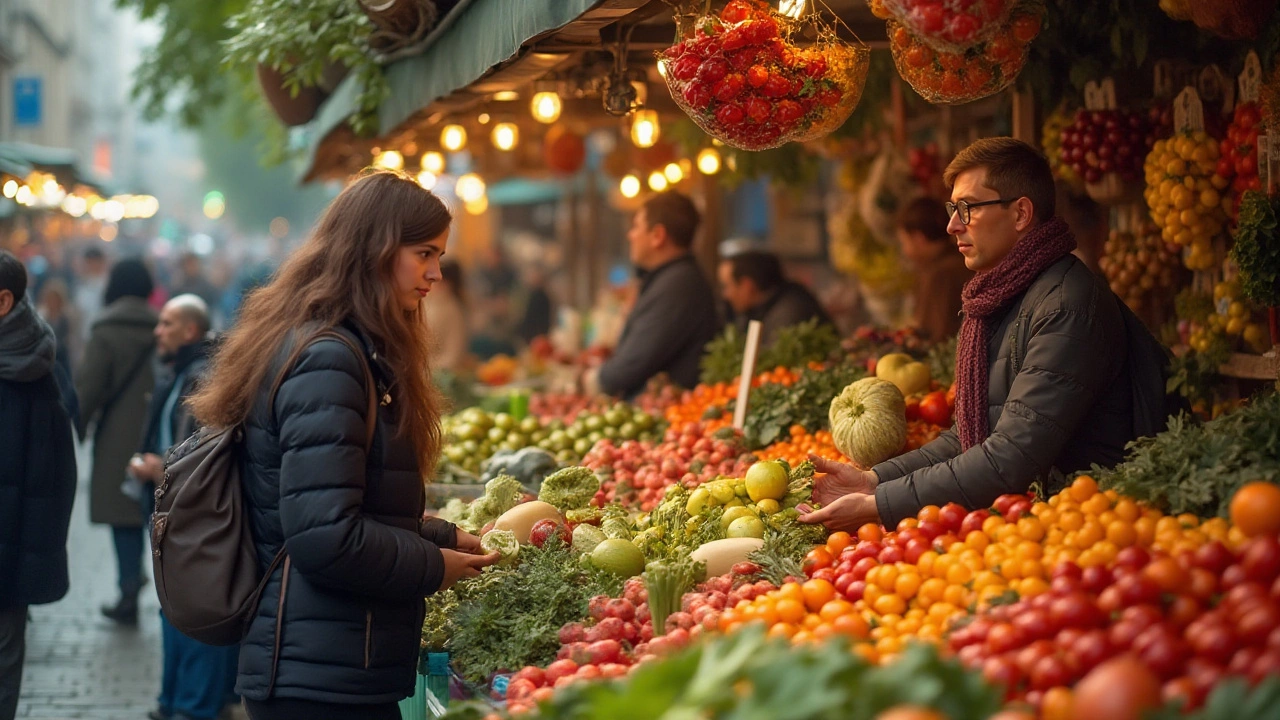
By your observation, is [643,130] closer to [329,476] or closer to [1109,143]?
[1109,143]

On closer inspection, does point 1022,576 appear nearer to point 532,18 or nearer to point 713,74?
point 713,74

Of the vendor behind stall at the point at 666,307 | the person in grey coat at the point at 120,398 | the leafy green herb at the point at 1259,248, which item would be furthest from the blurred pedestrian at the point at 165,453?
the leafy green herb at the point at 1259,248

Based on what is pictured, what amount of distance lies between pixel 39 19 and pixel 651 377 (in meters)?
32.3

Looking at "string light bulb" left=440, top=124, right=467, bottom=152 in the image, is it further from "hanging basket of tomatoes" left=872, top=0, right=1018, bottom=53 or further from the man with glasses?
"hanging basket of tomatoes" left=872, top=0, right=1018, bottom=53

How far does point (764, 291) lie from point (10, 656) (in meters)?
5.27

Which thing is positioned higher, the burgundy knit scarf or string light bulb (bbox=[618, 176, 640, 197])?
string light bulb (bbox=[618, 176, 640, 197])

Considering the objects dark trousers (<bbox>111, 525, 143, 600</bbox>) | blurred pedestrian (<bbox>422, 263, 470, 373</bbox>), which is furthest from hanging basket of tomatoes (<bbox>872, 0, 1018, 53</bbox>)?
blurred pedestrian (<bbox>422, 263, 470, 373</bbox>)

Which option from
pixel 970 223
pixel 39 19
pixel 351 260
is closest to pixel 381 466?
pixel 351 260

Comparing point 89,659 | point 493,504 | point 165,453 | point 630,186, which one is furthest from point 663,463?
point 630,186

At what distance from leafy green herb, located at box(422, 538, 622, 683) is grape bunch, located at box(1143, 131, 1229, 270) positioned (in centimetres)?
301

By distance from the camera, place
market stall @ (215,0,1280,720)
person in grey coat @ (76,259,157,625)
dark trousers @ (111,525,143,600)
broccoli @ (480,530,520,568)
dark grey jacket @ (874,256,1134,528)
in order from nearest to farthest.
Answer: market stall @ (215,0,1280,720) < dark grey jacket @ (874,256,1134,528) < broccoli @ (480,530,520,568) < person in grey coat @ (76,259,157,625) < dark trousers @ (111,525,143,600)

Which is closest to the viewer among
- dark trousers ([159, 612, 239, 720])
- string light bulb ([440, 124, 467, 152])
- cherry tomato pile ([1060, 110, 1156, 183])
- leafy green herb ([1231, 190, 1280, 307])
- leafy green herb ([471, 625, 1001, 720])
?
leafy green herb ([471, 625, 1001, 720])

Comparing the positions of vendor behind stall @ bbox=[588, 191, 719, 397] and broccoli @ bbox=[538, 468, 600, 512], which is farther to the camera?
vendor behind stall @ bbox=[588, 191, 719, 397]

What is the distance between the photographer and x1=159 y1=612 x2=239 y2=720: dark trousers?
22.2 ft
